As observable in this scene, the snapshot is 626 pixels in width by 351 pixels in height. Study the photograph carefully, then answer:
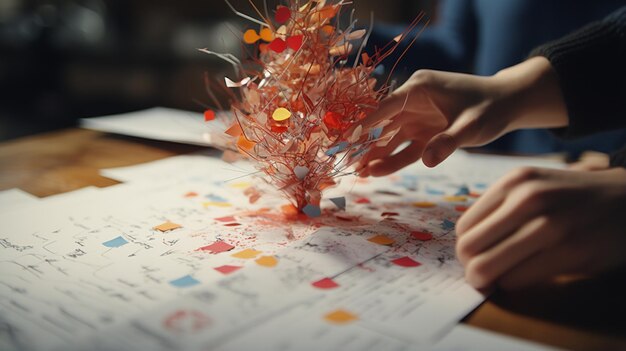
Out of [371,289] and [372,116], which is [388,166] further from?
[371,289]

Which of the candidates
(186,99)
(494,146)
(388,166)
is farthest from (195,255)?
(186,99)

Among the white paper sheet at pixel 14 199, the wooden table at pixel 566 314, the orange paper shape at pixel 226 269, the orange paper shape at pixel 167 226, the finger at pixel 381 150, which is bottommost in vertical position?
the wooden table at pixel 566 314

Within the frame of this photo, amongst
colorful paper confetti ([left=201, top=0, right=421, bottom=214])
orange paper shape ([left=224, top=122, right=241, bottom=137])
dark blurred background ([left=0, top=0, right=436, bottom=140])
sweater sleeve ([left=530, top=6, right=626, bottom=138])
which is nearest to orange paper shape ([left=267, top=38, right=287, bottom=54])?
colorful paper confetti ([left=201, top=0, right=421, bottom=214])

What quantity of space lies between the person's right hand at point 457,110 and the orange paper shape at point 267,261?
0.21 meters

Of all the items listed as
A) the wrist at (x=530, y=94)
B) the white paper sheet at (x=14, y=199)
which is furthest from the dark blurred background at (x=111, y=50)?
the wrist at (x=530, y=94)

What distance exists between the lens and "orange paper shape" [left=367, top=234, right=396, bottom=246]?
1.92 feet

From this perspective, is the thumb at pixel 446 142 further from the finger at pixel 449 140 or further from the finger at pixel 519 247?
the finger at pixel 519 247

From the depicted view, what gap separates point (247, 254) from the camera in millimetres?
550

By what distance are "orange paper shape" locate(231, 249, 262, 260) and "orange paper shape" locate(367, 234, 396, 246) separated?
0.13 meters

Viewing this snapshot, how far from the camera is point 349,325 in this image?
1.35 feet

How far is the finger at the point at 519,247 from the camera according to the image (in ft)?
1.49

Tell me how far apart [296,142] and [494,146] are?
85 cm

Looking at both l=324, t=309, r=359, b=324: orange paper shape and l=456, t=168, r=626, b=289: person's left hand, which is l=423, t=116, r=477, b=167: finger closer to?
l=456, t=168, r=626, b=289: person's left hand

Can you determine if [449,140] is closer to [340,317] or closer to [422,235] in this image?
[422,235]
